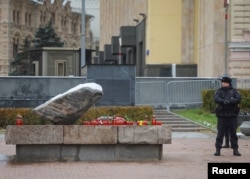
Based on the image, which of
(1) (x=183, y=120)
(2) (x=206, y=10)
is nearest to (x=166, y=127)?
(1) (x=183, y=120)

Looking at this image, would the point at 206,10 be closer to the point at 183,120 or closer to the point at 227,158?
the point at 183,120

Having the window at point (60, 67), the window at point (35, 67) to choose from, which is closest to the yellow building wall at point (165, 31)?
the window at point (60, 67)

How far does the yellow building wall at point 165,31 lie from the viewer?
44969 millimetres

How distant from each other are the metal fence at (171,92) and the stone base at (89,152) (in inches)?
644

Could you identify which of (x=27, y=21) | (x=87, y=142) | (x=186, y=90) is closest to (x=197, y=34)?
(x=186, y=90)

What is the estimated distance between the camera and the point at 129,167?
1356cm

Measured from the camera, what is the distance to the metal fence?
31.4m

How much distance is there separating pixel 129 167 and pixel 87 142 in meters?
1.38

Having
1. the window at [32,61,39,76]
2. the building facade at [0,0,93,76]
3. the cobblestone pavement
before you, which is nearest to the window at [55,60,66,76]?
the window at [32,61,39,76]

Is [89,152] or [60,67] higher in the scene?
[60,67]

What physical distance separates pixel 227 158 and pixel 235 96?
1.50 metres

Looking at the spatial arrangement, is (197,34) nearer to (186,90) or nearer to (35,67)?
(35,67)

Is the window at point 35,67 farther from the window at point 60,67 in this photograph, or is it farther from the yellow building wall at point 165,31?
the yellow building wall at point 165,31

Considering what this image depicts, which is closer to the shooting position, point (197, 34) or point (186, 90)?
point (186, 90)
